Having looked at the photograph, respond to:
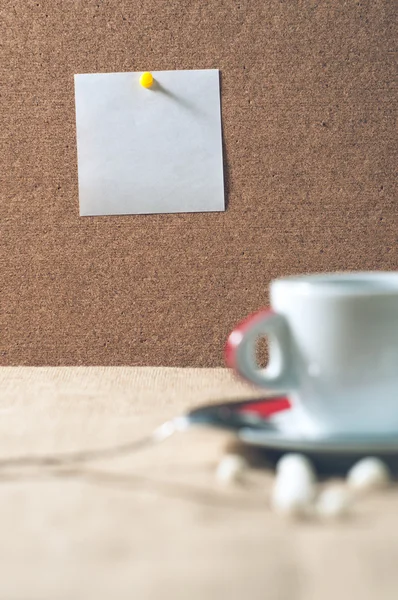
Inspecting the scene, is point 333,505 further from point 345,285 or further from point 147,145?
point 147,145

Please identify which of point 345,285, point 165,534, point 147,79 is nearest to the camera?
point 165,534

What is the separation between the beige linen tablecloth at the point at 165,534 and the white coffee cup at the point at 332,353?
4cm

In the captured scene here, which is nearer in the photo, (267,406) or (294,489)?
(294,489)

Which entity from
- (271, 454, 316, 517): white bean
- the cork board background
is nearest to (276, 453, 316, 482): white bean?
(271, 454, 316, 517): white bean

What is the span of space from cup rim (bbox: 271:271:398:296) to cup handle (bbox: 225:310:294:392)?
15 mm

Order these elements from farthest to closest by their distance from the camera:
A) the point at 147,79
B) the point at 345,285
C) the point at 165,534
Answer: the point at 147,79 → the point at 345,285 → the point at 165,534

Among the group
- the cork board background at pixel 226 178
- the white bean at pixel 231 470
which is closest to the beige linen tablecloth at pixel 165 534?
the white bean at pixel 231 470

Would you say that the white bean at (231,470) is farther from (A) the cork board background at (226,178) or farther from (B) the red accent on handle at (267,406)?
(A) the cork board background at (226,178)

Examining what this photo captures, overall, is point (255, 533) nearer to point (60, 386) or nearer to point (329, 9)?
point (60, 386)

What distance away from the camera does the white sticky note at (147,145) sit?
58cm

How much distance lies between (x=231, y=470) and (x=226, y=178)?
1.18 ft

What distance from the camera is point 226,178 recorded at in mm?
585

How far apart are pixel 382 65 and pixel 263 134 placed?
10 cm

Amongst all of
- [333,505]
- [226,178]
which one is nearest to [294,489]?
[333,505]
